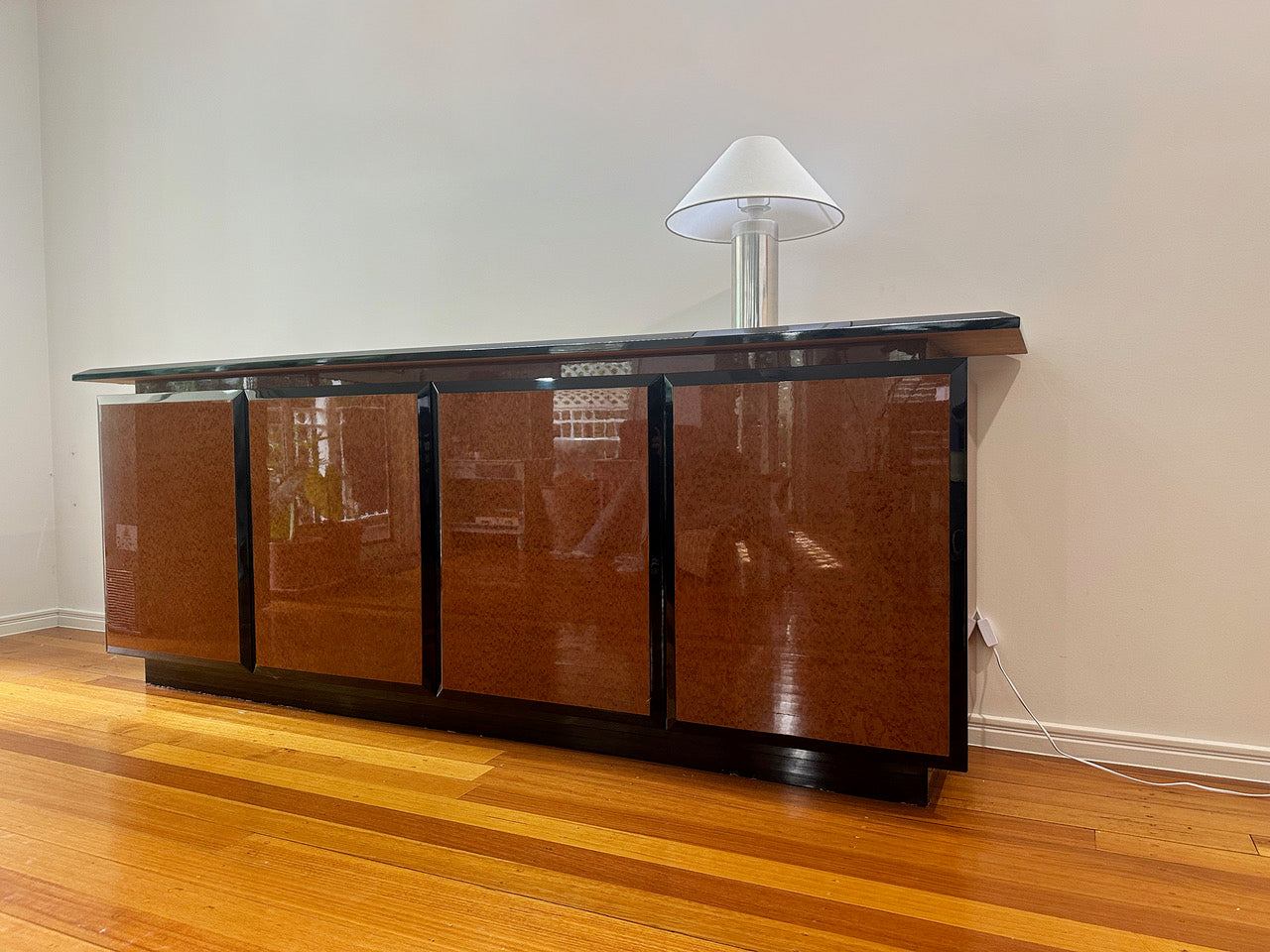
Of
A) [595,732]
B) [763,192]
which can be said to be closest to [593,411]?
[763,192]

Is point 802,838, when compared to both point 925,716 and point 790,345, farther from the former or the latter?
point 790,345

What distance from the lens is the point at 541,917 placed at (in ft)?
3.57

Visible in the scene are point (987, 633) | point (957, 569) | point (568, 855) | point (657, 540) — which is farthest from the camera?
point (987, 633)

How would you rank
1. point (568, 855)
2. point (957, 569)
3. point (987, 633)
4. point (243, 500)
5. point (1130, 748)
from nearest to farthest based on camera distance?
point (568, 855) < point (957, 569) < point (1130, 748) < point (987, 633) < point (243, 500)

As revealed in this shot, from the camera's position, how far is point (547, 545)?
1.68 metres

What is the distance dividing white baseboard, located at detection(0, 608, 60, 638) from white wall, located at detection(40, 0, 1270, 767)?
1.30 m

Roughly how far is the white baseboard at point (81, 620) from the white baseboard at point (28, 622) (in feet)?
0.08

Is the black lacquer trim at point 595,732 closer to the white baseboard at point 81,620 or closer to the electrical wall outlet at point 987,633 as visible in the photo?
the electrical wall outlet at point 987,633

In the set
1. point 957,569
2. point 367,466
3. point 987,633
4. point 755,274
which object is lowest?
point 987,633

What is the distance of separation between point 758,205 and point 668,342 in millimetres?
481

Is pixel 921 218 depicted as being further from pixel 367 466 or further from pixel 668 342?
pixel 367 466

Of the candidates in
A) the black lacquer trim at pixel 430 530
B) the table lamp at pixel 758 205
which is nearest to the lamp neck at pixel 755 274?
the table lamp at pixel 758 205

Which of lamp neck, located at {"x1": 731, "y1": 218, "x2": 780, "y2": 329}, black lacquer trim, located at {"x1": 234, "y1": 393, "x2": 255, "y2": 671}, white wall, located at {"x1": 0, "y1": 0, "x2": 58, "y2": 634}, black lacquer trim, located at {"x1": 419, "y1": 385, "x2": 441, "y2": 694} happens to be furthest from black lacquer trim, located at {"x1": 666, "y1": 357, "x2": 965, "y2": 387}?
white wall, located at {"x1": 0, "y1": 0, "x2": 58, "y2": 634}

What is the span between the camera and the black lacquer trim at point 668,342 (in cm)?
133
